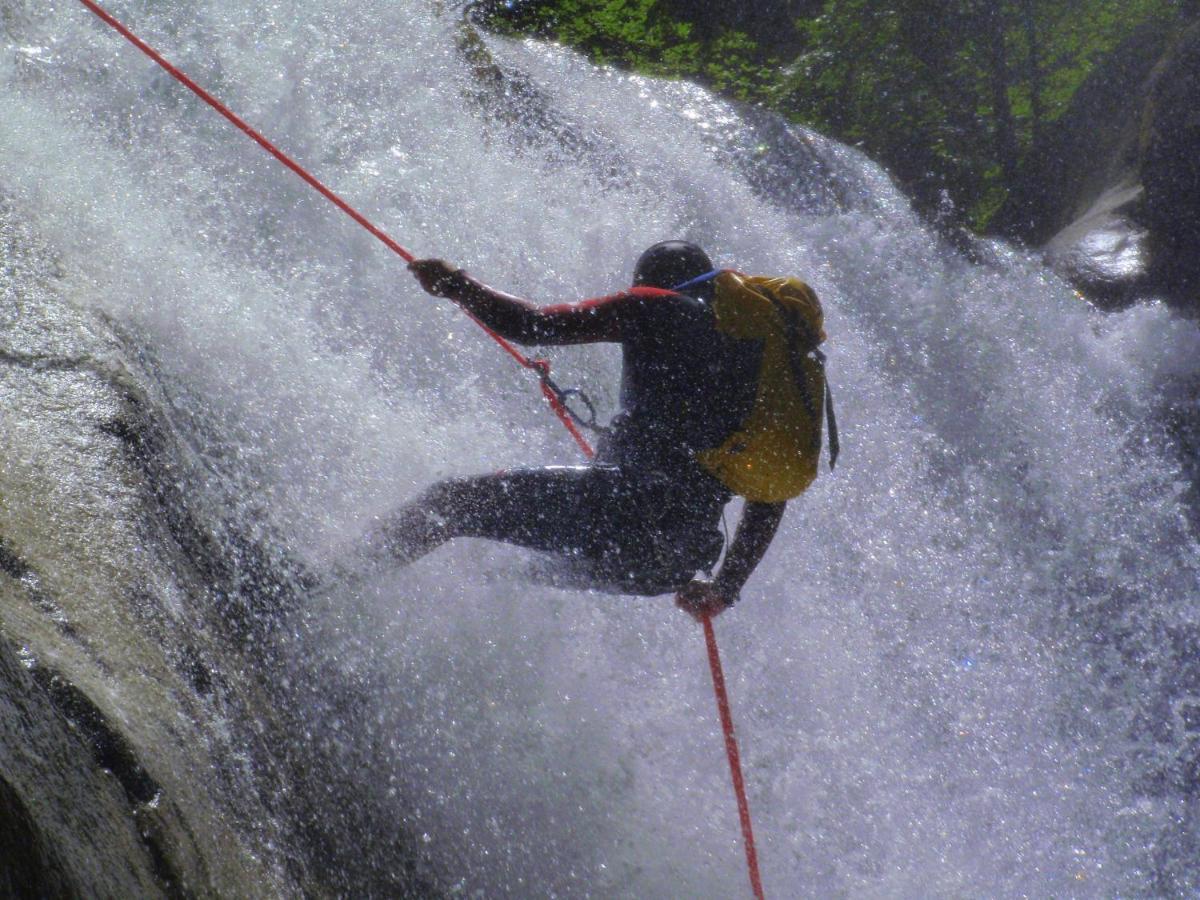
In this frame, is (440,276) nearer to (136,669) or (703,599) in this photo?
(703,599)

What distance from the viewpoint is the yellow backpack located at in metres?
3.07

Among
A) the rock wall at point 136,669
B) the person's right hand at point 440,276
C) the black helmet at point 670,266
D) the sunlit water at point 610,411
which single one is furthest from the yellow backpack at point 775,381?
the rock wall at point 136,669

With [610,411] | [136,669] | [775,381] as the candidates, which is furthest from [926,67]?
[136,669]

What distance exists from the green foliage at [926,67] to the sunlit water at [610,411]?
5.23ft

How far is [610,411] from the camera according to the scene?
5.64 metres

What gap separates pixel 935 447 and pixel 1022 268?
2.78m

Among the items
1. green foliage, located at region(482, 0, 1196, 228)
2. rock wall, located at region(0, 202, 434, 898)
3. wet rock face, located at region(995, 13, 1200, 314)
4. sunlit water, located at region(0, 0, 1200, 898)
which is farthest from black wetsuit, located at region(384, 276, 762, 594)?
green foliage, located at region(482, 0, 1196, 228)

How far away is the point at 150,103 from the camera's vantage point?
5055mm

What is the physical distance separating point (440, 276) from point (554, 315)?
1.31 feet

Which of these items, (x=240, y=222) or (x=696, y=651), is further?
(x=240, y=222)

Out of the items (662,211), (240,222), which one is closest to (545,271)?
(662,211)

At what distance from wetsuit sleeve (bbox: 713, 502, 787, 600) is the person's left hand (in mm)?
18

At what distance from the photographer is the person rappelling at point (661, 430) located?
3061 mm

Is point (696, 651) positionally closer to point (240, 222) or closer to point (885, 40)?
point (240, 222)
